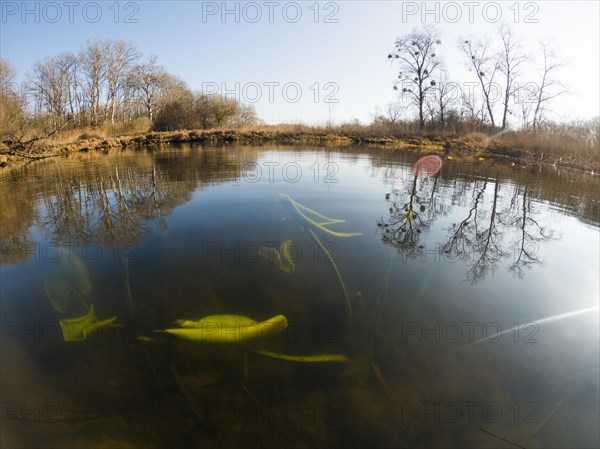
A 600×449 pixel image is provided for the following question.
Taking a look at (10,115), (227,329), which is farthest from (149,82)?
(227,329)

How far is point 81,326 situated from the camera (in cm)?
219

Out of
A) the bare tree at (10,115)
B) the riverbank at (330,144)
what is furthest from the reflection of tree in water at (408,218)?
the bare tree at (10,115)

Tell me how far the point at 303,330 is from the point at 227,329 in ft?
1.74

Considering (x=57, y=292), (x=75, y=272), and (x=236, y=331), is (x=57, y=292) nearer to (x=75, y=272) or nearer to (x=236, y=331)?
(x=75, y=272)

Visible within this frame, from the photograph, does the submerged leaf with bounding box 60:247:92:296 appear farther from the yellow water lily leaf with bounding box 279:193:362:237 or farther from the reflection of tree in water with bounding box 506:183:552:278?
the reflection of tree in water with bounding box 506:183:552:278

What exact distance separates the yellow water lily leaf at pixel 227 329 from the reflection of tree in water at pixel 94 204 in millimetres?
1876

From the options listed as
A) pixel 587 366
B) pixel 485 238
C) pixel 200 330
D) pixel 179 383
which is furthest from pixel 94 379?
pixel 485 238

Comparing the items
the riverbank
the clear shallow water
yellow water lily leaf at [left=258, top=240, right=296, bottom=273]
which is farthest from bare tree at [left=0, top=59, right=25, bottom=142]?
yellow water lily leaf at [left=258, top=240, right=296, bottom=273]

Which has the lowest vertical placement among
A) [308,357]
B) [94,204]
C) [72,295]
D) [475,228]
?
[308,357]

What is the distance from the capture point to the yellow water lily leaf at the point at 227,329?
2.11 meters

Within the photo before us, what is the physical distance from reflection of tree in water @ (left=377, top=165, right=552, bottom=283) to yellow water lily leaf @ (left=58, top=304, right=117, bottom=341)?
295 cm

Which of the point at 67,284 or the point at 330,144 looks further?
the point at 330,144

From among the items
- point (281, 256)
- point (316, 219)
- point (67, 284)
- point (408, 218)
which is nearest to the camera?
point (67, 284)

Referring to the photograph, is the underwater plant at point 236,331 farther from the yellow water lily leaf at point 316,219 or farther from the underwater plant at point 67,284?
the yellow water lily leaf at point 316,219
